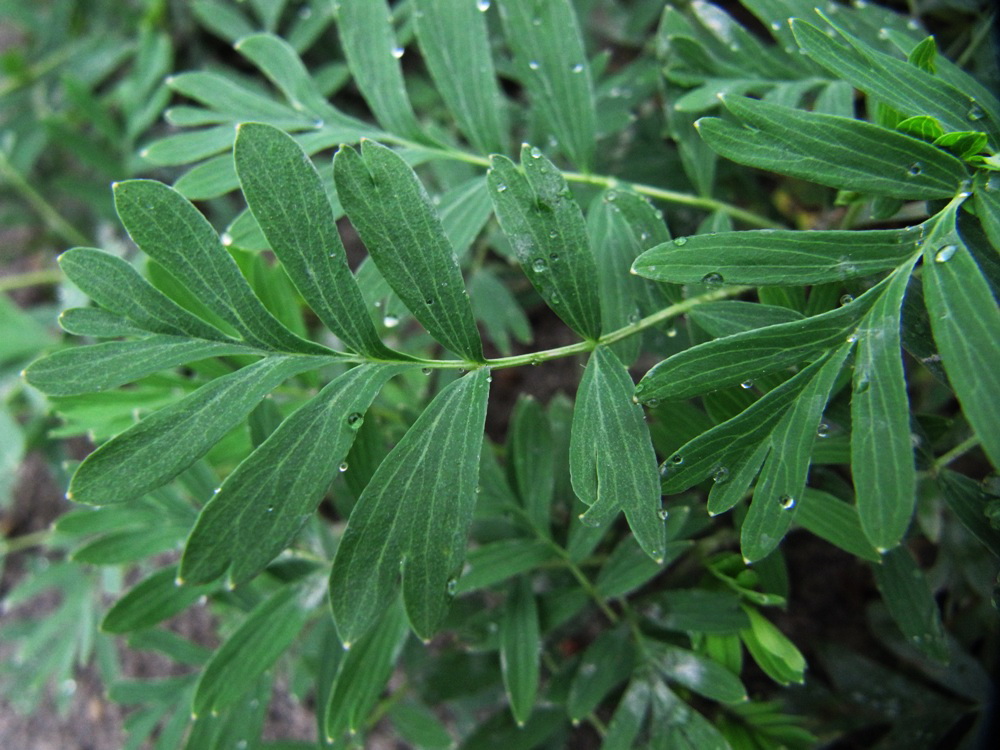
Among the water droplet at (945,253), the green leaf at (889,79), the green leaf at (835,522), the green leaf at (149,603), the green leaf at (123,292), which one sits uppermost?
the green leaf at (889,79)

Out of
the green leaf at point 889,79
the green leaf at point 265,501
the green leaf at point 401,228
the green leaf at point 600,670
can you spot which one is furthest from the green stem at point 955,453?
the green leaf at point 265,501

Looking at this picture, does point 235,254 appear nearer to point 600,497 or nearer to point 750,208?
point 600,497

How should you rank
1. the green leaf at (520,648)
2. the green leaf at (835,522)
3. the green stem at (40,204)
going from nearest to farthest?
the green leaf at (835,522)
the green leaf at (520,648)
the green stem at (40,204)

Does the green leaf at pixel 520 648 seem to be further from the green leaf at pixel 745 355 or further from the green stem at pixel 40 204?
the green stem at pixel 40 204

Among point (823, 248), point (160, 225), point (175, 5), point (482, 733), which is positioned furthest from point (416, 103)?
point (482, 733)

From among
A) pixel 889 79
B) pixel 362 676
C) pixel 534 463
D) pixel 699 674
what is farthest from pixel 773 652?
pixel 889 79

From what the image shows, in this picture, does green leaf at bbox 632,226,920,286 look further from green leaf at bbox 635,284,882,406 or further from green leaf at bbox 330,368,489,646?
green leaf at bbox 330,368,489,646

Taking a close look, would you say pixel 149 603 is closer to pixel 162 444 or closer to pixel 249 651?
pixel 249 651
